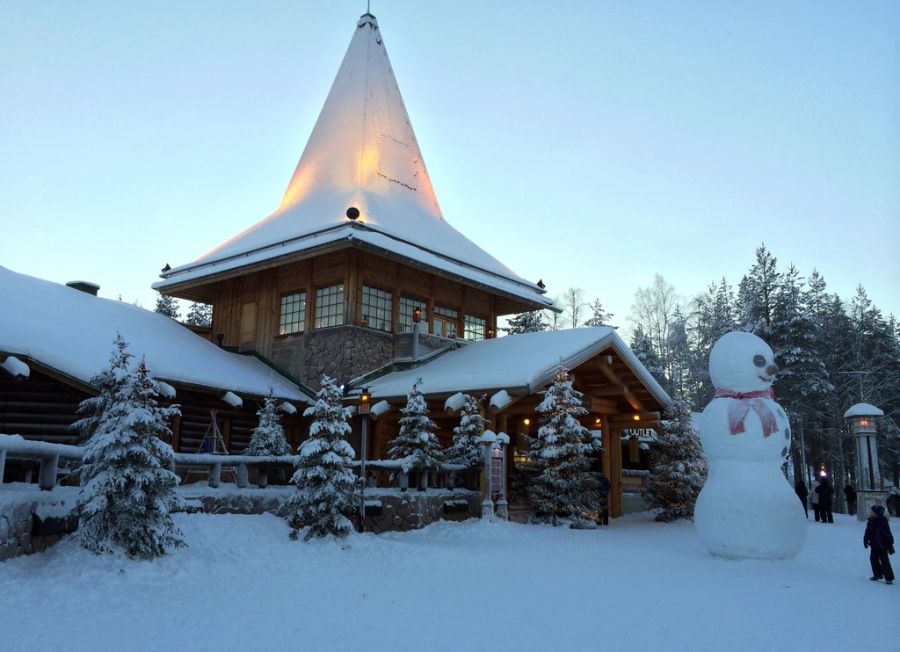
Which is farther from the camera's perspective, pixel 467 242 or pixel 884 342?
pixel 884 342

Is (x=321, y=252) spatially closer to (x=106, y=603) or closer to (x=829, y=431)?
(x=106, y=603)

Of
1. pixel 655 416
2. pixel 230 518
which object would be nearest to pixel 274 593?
pixel 230 518

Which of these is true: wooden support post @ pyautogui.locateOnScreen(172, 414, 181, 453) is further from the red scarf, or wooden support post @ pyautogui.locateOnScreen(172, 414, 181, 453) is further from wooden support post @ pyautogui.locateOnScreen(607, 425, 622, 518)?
the red scarf

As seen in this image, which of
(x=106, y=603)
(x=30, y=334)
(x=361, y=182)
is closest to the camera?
(x=106, y=603)

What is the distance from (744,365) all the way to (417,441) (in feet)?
23.3

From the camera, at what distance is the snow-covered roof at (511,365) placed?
17.7 metres

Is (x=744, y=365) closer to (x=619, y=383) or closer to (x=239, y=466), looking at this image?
(x=619, y=383)

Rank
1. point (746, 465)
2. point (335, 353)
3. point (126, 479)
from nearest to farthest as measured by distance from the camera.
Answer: point (126, 479)
point (746, 465)
point (335, 353)

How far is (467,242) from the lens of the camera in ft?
87.5

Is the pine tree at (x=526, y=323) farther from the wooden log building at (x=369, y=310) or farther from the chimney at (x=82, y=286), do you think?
the chimney at (x=82, y=286)

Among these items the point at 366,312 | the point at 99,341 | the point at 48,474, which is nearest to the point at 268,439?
the point at 99,341

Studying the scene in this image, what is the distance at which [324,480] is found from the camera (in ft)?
42.4

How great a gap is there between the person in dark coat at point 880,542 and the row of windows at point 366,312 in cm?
1431

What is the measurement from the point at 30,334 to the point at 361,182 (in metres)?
12.2
